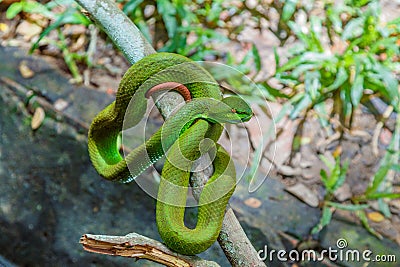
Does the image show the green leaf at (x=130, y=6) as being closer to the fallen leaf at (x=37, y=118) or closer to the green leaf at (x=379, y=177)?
the fallen leaf at (x=37, y=118)

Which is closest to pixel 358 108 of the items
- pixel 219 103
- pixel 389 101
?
pixel 389 101

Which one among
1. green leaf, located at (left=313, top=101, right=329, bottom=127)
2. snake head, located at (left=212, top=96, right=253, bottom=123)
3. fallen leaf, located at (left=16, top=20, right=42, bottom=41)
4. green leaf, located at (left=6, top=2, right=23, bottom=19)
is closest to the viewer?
snake head, located at (left=212, top=96, right=253, bottom=123)

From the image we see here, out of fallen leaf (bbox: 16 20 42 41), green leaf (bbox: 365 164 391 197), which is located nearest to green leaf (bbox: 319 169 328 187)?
green leaf (bbox: 365 164 391 197)

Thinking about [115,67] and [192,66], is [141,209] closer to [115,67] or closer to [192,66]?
[115,67]

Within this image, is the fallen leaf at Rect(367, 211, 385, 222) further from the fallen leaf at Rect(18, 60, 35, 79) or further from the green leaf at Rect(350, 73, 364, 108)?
the fallen leaf at Rect(18, 60, 35, 79)

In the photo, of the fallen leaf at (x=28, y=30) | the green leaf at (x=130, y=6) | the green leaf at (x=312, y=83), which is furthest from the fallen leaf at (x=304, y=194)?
the fallen leaf at (x=28, y=30)

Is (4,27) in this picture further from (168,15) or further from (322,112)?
(322,112)
